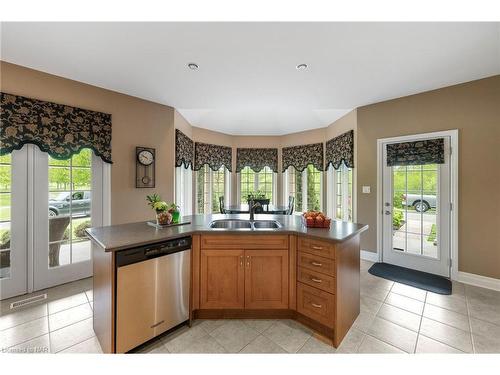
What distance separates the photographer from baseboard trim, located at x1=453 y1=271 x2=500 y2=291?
264cm

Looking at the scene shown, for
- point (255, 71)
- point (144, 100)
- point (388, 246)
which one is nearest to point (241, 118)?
point (144, 100)

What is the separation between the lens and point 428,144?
3.08 m

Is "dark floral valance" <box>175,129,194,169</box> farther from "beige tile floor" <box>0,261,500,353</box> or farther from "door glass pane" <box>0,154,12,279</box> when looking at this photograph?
"beige tile floor" <box>0,261,500,353</box>

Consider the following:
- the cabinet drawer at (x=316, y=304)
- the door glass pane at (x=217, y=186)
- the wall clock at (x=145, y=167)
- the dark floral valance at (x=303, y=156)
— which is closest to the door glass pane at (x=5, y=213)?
the wall clock at (x=145, y=167)

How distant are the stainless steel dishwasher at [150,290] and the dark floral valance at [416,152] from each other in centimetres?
333

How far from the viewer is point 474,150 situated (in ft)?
9.15

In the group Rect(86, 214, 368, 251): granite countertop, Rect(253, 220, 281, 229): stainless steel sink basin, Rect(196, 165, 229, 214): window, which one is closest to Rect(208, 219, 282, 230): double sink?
Rect(253, 220, 281, 229): stainless steel sink basin

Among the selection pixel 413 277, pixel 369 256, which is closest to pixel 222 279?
pixel 413 277

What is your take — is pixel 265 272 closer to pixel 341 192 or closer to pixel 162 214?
pixel 162 214

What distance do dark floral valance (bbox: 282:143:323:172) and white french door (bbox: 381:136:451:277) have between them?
1.63 meters

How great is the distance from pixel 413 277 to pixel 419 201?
1097 millimetres

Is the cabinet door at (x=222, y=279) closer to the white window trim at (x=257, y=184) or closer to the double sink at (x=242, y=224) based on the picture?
the double sink at (x=242, y=224)

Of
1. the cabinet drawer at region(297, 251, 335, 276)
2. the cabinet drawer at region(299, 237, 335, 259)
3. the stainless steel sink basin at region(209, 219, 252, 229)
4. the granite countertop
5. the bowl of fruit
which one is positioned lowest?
the cabinet drawer at region(297, 251, 335, 276)

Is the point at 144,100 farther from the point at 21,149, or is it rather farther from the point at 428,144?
the point at 428,144
